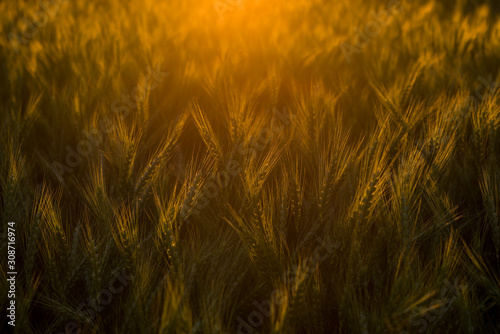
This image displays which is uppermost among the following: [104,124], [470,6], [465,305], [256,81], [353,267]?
[104,124]

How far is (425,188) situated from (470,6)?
2.90 m

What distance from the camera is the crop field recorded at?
0.85 metres

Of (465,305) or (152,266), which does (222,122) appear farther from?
(465,305)

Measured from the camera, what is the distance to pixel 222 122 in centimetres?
140

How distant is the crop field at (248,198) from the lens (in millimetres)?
848

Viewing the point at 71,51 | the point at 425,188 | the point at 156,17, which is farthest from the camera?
the point at 156,17

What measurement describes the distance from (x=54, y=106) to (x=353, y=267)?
1.22 m

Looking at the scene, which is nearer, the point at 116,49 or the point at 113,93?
the point at 113,93

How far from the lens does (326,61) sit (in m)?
1.98

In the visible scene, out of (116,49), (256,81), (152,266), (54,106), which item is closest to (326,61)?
(256,81)

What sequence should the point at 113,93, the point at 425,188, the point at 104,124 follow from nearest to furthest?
the point at 425,188 → the point at 104,124 → the point at 113,93

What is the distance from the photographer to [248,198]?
963 millimetres

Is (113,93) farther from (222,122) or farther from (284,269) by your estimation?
(284,269)

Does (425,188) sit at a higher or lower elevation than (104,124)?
lower
